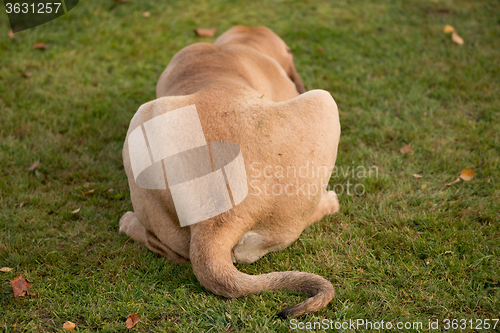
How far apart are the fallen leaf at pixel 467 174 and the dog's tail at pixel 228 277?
2137 millimetres

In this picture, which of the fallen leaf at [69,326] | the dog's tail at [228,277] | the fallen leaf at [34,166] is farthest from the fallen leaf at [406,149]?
the fallen leaf at [34,166]

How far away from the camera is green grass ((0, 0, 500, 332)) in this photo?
254 cm

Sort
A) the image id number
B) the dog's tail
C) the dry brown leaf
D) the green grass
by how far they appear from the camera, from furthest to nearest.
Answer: the image id number, the dry brown leaf, the green grass, the dog's tail

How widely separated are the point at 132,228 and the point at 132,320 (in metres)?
0.88

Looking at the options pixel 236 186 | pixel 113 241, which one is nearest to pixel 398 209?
pixel 236 186

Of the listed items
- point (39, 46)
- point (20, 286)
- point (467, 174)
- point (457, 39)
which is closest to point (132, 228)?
point (20, 286)

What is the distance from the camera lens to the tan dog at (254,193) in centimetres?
236

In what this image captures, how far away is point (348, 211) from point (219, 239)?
1.46 m

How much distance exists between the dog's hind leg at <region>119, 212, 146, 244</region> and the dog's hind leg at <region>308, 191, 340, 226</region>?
1337 mm

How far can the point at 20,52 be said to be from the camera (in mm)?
5844

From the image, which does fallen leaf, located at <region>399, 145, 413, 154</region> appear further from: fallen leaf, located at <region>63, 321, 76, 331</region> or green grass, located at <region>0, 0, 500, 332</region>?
fallen leaf, located at <region>63, 321, 76, 331</region>

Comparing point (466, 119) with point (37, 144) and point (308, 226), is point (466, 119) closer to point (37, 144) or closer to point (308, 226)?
point (308, 226)
